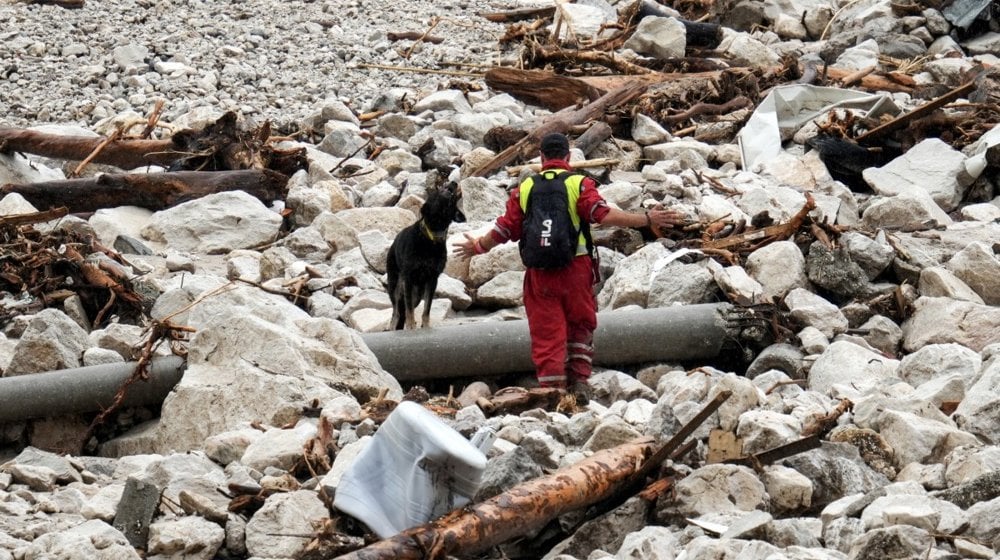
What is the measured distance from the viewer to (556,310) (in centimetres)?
799

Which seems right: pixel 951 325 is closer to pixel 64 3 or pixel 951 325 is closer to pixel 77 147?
pixel 77 147

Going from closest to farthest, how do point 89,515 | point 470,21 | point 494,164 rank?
point 89,515 → point 494,164 → point 470,21

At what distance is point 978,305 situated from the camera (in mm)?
8727

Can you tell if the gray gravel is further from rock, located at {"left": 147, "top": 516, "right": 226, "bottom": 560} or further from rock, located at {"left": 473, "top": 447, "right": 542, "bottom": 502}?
rock, located at {"left": 147, "top": 516, "right": 226, "bottom": 560}

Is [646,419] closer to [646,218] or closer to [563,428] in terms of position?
[563,428]

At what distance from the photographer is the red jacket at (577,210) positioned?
769 centimetres

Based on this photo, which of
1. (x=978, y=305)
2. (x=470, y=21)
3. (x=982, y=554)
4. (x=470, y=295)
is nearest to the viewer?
(x=982, y=554)

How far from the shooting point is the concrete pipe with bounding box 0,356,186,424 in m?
7.96

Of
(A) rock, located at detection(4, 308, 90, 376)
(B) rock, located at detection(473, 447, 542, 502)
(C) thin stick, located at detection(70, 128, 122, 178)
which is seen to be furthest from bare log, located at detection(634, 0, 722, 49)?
(B) rock, located at detection(473, 447, 542, 502)

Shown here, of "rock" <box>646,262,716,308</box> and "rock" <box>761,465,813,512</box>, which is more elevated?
"rock" <box>761,465,813,512</box>

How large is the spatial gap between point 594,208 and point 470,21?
12.4 metres

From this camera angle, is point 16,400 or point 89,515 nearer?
point 89,515

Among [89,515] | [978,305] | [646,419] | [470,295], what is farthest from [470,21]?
[89,515]

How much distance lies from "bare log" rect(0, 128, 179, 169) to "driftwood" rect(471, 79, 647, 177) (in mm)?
3169
